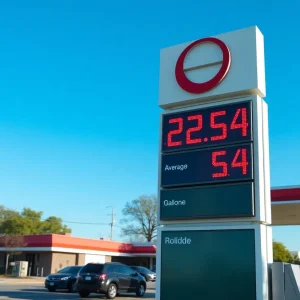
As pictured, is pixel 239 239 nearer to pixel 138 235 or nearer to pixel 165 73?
pixel 165 73

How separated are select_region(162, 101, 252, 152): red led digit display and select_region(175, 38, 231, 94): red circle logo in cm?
64

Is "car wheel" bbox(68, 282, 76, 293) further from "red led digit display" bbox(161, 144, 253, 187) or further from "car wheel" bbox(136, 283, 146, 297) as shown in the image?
"red led digit display" bbox(161, 144, 253, 187)

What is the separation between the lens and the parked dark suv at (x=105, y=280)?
21.3 metres

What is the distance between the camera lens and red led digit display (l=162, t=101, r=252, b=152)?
10102 mm

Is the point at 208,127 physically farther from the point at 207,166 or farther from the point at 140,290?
the point at 140,290

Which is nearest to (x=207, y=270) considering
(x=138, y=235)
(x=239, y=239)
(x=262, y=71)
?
(x=239, y=239)

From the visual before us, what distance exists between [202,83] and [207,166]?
2082mm

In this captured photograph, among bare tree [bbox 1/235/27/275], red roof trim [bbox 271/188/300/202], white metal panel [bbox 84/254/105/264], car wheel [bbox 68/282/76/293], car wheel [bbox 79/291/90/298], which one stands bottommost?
car wheel [bbox 79/291/90/298]

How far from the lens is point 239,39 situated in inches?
428

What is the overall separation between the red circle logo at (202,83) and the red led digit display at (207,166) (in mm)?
1596

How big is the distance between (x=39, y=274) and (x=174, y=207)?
40.2 m

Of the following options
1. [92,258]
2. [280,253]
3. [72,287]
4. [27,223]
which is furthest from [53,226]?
[72,287]

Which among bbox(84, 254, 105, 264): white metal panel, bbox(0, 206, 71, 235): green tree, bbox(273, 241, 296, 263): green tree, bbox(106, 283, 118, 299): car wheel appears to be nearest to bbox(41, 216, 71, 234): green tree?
bbox(0, 206, 71, 235): green tree

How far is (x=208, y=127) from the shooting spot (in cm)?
1051
